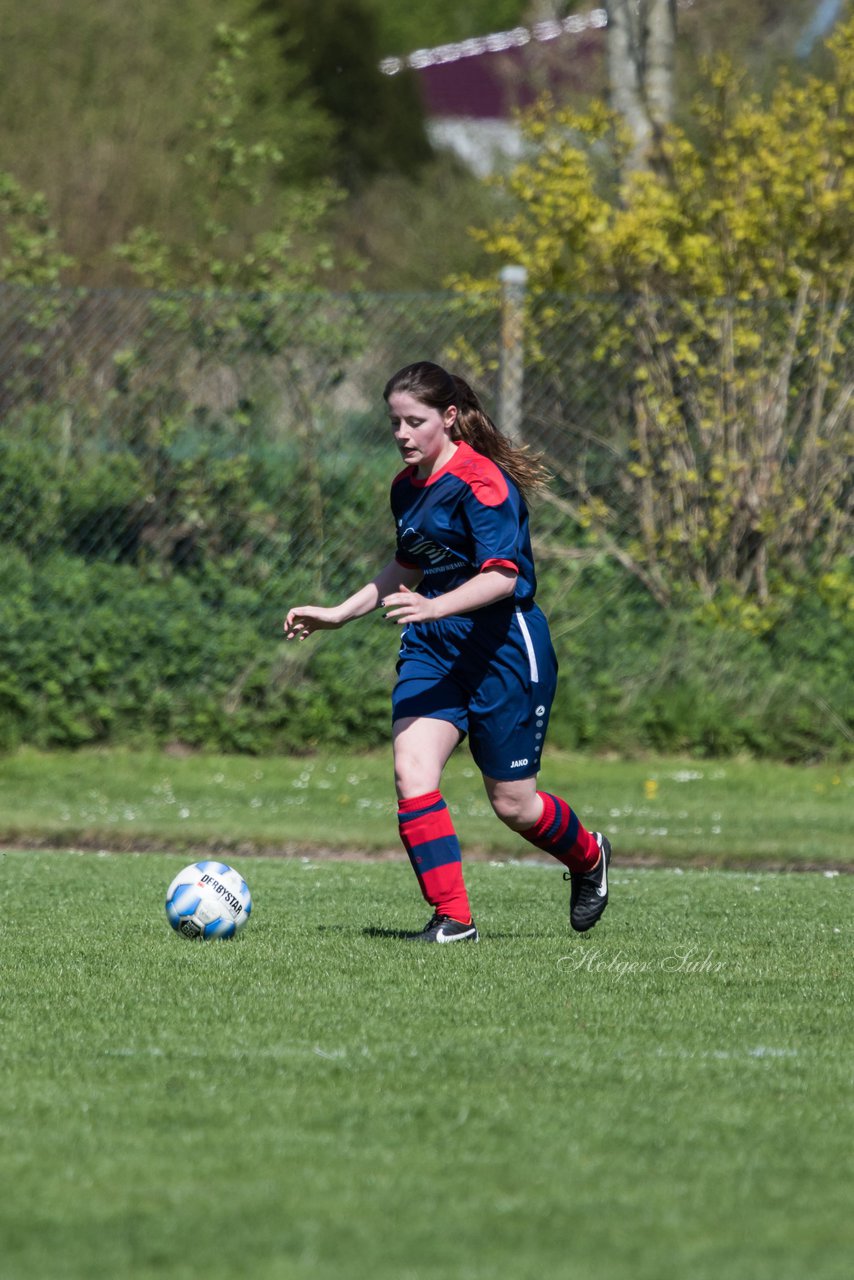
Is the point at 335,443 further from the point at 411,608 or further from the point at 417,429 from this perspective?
the point at 411,608

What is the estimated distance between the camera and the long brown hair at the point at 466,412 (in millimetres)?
5988

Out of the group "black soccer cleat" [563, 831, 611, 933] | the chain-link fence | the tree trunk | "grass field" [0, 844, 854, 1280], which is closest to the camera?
"grass field" [0, 844, 854, 1280]

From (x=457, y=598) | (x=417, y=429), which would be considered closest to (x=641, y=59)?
(x=417, y=429)

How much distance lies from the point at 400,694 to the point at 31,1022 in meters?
1.92

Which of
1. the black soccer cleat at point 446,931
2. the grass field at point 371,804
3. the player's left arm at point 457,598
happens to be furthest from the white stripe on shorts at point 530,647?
the grass field at point 371,804

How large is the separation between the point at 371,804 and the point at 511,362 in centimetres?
329

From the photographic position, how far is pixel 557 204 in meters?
12.7

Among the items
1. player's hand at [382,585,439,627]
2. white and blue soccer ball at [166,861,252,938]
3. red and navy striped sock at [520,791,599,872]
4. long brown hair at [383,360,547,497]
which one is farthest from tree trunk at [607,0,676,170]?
white and blue soccer ball at [166,861,252,938]

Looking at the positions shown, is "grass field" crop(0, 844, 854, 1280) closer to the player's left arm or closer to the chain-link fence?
the player's left arm

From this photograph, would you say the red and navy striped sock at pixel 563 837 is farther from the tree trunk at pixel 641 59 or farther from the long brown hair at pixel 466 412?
the tree trunk at pixel 641 59

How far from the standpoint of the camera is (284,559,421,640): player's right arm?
6168 mm

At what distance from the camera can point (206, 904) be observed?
19.6 ft

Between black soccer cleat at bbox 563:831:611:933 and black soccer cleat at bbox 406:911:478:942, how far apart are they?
46 centimetres

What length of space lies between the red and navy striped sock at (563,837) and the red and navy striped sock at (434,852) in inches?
13.2
